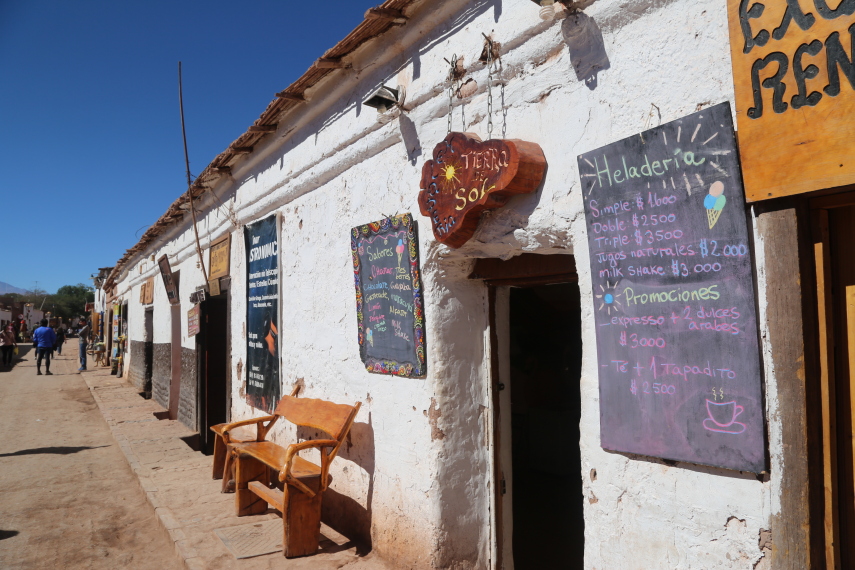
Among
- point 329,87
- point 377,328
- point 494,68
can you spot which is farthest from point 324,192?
point 494,68

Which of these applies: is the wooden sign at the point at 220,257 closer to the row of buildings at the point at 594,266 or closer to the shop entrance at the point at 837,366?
the row of buildings at the point at 594,266

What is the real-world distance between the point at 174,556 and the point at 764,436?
Answer: 13.5ft

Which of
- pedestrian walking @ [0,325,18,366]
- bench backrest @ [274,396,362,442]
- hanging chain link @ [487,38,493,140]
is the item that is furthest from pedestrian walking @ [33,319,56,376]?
hanging chain link @ [487,38,493,140]

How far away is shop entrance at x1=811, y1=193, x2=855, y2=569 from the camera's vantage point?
74.9 inches

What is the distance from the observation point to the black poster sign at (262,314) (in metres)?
5.99

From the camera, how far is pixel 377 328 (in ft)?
13.7

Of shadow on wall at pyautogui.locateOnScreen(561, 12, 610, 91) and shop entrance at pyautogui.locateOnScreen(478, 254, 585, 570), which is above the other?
shadow on wall at pyautogui.locateOnScreen(561, 12, 610, 91)

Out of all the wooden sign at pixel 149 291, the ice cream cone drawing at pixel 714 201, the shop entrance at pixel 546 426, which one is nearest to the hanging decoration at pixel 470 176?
the ice cream cone drawing at pixel 714 201

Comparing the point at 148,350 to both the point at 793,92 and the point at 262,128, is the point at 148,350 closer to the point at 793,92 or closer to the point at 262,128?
the point at 262,128

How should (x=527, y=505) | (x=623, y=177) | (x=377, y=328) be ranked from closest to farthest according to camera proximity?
(x=623, y=177)
(x=377, y=328)
(x=527, y=505)

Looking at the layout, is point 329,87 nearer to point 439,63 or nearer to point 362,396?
point 439,63

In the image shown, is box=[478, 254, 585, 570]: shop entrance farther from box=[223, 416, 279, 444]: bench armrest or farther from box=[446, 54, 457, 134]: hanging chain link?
box=[223, 416, 279, 444]: bench armrest

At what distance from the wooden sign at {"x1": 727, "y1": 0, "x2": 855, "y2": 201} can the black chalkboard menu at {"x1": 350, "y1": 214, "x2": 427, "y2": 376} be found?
2.12 meters

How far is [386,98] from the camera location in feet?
12.7
